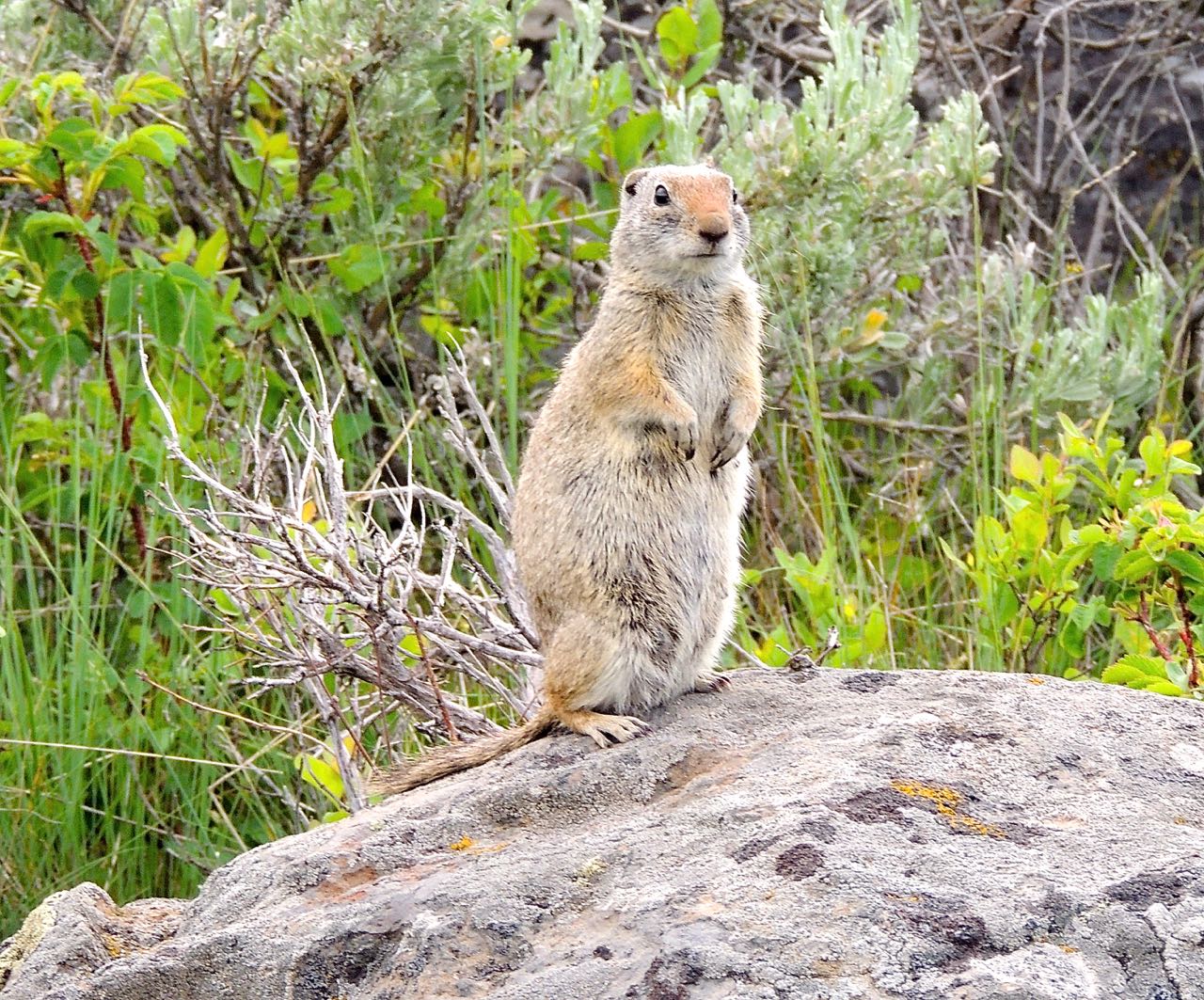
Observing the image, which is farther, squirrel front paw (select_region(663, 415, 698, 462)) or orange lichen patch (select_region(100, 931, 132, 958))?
squirrel front paw (select_region(663, 415, 698, 462))

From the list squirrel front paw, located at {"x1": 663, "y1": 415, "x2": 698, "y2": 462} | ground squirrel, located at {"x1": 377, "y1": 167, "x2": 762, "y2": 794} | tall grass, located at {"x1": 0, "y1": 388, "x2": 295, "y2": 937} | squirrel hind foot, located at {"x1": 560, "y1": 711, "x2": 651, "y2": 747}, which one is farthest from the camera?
tall grass, located at {"x1": 0, "y1": 388, "x2": 295, "y2": 937}

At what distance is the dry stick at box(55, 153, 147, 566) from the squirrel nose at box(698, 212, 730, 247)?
2.16 metres

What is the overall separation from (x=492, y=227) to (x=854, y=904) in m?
3.86

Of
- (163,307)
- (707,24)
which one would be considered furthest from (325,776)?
(707,24)

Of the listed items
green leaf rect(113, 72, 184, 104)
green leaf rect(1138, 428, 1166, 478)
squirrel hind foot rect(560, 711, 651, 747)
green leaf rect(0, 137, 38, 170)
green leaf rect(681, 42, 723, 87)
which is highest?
green leaf rect(113, 72, 184, 104)

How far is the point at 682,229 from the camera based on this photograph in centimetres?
372

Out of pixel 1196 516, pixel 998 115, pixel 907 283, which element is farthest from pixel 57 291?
pixel 998 115

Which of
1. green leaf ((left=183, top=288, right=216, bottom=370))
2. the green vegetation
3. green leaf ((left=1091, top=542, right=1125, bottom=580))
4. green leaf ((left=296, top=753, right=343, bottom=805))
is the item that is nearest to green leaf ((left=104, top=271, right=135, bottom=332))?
the green vegetation

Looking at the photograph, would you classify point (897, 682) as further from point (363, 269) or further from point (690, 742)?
point (363, 269)

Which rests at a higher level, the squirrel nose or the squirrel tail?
the squirrel nose

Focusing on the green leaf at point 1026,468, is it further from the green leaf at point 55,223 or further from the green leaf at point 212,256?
the green leaf at point 55,223

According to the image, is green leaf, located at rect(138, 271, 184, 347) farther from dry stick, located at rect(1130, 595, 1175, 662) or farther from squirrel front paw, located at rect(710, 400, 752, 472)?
dry stick, located at rect(1130, 595, 1175, 662)

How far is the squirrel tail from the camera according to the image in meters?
3.46

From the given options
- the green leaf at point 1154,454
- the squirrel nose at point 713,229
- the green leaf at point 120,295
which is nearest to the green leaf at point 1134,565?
Answer: the green leaf at point 1154,454
